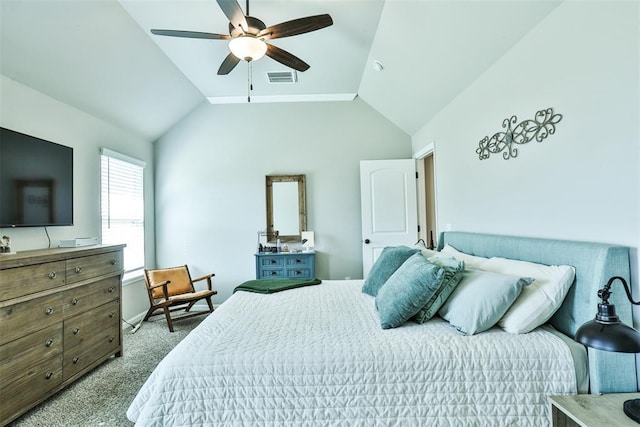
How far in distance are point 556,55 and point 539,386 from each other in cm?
167

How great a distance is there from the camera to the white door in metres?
4.05

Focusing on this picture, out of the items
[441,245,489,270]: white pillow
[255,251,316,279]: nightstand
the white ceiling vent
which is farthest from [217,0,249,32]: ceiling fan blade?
[255,251,316,279]: nightstand

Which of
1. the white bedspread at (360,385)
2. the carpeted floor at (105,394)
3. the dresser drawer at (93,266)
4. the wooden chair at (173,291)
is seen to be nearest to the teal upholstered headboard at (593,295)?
the white bedspread at (360,385)

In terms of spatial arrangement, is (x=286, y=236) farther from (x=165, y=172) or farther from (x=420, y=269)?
(x=420, y=269)

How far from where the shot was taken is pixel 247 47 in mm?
2020

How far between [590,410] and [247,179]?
3.91m

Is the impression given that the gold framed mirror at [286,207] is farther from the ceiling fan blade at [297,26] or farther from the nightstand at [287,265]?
the ceiling fan blade at [297,26]

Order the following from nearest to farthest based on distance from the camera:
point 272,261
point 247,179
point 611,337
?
1. point 611,337
2. point 272,261
3. point 247,179

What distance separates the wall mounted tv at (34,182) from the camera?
208 cm

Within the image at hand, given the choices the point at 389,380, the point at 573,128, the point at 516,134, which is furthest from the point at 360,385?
the point at 516,134

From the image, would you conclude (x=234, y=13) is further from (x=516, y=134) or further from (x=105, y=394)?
(x=105, y=394)

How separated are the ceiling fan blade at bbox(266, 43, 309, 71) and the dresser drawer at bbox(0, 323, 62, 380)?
242cm

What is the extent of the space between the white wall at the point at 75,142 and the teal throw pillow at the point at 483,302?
3.02m

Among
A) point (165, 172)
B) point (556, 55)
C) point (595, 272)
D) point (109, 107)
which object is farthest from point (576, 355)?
point (165, 172)
